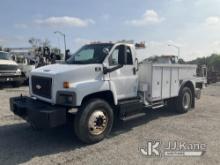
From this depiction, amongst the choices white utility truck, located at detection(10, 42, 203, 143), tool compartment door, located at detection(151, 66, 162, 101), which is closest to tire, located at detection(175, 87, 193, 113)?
white utility truck, located at detection(10, 42, 203, 143)

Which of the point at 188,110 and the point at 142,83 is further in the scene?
the point at 188,110

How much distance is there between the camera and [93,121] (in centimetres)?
571

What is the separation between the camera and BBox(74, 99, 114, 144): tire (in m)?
5.43

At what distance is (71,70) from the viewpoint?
5.48 metres

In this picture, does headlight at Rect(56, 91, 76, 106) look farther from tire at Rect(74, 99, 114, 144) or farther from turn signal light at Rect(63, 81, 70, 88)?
tire at Rect(74, 99, 114, 144)

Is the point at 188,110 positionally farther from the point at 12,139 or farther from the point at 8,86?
the point at 8,86

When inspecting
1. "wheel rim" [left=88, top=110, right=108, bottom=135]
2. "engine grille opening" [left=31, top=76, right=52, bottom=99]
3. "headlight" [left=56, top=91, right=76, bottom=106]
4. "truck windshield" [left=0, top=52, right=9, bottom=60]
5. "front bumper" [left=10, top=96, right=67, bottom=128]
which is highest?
"truck windshield" [left=0, top=52, right=9, bottom=60]

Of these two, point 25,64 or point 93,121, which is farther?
point 25,64

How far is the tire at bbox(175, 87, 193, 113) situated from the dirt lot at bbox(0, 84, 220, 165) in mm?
578

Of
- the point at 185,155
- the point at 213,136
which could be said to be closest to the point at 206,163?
the point at 185,155

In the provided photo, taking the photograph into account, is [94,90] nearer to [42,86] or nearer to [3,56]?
[42,86]

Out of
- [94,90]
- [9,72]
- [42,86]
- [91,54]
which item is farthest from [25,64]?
[94,90]

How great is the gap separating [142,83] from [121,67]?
1077 mm

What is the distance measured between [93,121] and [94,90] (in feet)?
2.36
